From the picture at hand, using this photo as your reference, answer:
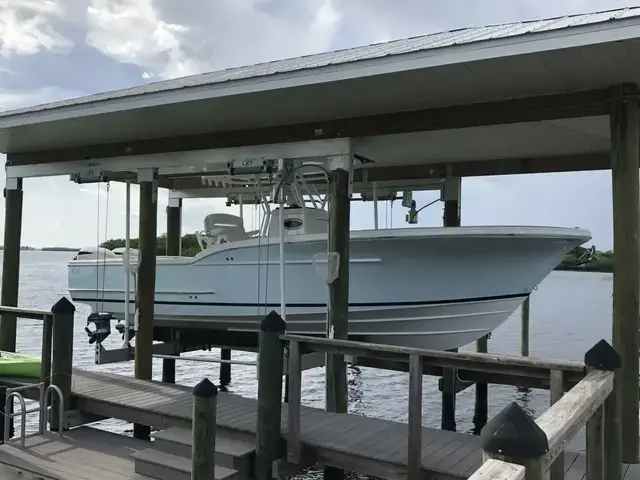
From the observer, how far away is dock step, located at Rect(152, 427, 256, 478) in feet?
16.6

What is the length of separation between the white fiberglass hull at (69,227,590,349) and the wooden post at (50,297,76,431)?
2.98 metres

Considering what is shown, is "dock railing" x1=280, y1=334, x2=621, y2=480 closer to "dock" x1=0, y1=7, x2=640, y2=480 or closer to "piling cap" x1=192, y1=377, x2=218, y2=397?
"dock" x1=0, y1=7, x2=640, y2=480

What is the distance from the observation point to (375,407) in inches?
516

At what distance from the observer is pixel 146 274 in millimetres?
8008

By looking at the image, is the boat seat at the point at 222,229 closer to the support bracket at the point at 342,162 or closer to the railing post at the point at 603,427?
the support bracket at the point at 342,162

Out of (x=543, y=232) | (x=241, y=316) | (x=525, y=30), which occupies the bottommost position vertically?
(x=241, y=316)

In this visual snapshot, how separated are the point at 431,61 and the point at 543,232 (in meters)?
3.47

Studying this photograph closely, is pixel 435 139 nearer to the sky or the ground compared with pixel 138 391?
nearer to the sky

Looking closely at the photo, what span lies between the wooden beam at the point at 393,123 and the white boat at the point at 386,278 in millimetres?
1698

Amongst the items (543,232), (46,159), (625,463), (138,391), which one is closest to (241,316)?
(138,391)

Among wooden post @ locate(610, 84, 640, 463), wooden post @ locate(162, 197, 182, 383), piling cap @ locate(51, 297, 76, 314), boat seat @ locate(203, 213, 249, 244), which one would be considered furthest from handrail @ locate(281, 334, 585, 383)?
wooden post @ locate(162, 197, 182, 383)

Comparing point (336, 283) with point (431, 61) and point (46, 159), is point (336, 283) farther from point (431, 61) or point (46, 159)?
point (46, 159)

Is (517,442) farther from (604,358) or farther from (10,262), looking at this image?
(10,262)

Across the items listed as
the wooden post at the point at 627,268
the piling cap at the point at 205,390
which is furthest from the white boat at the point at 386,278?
the piling cap at the point at 205,390
